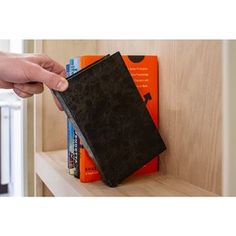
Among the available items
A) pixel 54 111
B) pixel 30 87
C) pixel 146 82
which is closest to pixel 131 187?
pixel 146 82

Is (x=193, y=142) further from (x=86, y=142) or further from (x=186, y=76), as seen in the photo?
(x=86, y=142)

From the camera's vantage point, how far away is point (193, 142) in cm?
81

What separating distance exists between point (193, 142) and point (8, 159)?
5.43ft

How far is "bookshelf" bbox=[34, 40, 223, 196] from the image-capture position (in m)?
0.73

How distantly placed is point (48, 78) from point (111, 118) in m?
0.18

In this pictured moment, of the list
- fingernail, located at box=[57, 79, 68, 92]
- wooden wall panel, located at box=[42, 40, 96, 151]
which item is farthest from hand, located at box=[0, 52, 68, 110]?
wooden wall panel, located at box=[42, 40, 96, 151]

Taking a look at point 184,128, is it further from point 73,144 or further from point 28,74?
point 28,74

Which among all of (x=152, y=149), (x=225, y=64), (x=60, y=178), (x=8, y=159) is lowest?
(x=8, y=159)

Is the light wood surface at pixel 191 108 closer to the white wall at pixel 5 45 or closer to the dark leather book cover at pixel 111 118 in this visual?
the dark leather book cover at pixel 111 118

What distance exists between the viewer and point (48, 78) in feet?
2.36

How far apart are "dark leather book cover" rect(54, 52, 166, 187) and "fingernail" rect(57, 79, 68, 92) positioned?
1 cm

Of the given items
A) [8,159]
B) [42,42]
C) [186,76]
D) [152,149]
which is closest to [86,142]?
[152,149]

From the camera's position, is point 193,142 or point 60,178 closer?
point 193,142

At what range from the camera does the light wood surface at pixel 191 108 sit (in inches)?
28.6
